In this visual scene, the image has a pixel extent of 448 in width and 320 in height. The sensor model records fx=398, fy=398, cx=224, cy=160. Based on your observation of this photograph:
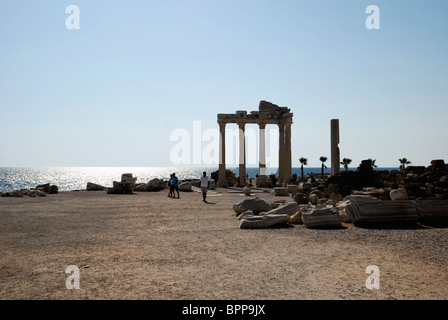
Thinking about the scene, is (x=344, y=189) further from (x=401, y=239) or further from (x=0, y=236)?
(x=0, y=236)

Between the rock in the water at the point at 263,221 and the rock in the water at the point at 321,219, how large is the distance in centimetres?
67

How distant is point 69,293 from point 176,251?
3.02 metres

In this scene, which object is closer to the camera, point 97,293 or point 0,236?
point 97,293

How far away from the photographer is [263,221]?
11555 millimetres

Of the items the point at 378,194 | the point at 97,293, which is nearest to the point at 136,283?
the point at 97,293

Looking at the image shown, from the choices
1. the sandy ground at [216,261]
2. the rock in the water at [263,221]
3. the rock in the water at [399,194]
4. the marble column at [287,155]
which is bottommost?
the sandy ground at [216,261]

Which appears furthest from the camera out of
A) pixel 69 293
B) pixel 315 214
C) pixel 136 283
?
pixel 315 214

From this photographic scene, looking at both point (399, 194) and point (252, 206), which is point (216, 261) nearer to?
point (252, 206)

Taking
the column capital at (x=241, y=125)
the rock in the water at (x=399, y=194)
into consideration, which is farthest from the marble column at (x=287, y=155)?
the rock in the water at (x=399, y=194)

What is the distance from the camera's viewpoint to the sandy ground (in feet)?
18.5

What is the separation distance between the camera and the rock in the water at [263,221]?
11445 mm

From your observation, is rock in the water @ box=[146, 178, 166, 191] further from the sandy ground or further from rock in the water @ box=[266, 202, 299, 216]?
rock in the water @ box=[266, 202, 299, 216]

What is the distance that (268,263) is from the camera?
284 inches

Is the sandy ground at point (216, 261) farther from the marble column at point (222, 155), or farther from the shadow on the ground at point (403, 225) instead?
the marble column at point (222, 155)
